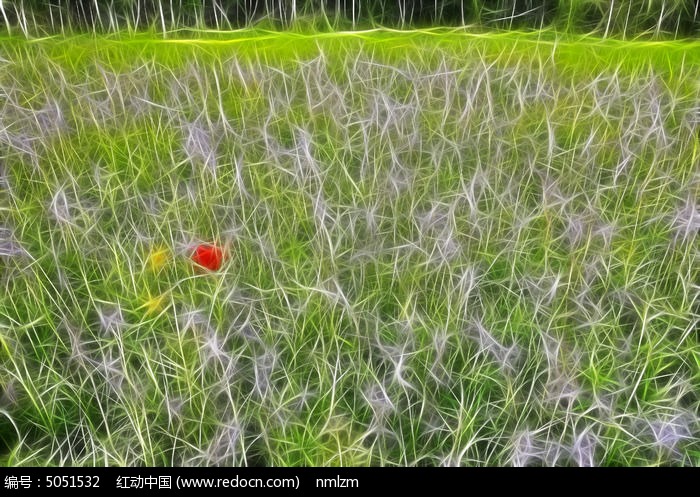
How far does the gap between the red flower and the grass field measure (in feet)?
0.09

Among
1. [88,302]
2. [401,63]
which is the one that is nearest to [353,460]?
[88,302]

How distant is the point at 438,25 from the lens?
211 cm

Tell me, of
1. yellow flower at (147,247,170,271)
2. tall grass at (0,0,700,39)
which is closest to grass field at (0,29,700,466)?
yellow flower at (147,247,170,271)

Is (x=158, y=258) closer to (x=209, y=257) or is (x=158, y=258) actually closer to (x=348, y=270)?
(x=209, y=257)

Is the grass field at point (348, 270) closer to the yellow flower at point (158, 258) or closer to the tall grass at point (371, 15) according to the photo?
the yellow flower at point (158, 258)

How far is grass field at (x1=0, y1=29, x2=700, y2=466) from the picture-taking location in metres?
0.83

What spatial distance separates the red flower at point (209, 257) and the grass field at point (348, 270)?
0.09 ft

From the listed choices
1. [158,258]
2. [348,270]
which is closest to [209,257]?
[158,258]

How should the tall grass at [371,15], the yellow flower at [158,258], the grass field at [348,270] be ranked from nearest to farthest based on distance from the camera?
the grass field at [348,270] → the yellow flower at [158,258] → the tall grass at [371,15]

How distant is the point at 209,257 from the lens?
1018 mm

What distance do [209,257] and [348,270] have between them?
0.87 feet

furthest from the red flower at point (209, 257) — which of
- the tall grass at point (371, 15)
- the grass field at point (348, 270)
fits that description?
the tall grass at point (371, 15)

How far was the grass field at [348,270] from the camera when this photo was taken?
0.83 meters

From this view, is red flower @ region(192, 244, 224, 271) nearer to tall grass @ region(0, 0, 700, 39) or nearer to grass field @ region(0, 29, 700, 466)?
grass field @ region(0, 29, 700, 466)
